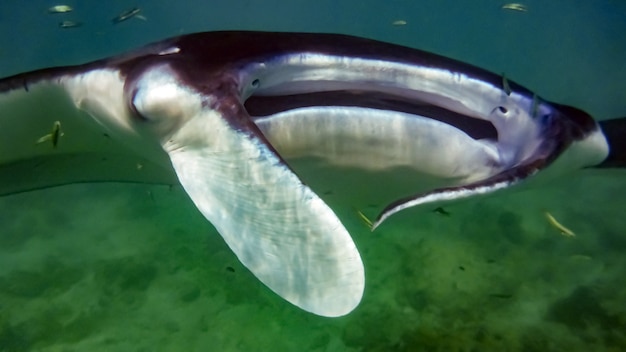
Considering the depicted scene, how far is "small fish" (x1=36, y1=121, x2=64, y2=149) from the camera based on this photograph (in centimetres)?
242

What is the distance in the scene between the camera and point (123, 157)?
115 inches

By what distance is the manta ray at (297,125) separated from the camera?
1.39 m

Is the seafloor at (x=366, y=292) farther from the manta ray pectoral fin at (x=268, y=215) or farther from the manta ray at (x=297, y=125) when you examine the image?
the manta ray pectoral fin at (x=268, y=215)

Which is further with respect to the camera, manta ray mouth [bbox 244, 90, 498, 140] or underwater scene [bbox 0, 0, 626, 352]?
underwater scene [bbox 0, 0, 626, 352]

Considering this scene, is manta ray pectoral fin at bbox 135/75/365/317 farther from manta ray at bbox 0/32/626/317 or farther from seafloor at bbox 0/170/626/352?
seafloor at bbox 0/170/626/352

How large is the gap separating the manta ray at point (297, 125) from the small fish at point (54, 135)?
0.03ft

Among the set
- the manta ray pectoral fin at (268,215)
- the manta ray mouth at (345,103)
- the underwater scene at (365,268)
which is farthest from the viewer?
the underwater scene at (365,268)

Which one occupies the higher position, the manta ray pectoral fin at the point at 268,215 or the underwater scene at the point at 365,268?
the manta ray pectoral fin at the point at 268,215

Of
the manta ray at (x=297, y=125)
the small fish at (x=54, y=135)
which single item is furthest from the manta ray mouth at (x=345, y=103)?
the small fish at (x=54, y=135)

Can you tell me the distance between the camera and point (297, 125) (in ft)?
6.24

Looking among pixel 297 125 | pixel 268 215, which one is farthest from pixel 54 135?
pixel 268 215

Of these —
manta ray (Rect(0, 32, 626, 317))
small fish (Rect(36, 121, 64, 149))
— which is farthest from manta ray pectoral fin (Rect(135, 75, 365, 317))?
small fish (Rect(36, 121, 64, 149))

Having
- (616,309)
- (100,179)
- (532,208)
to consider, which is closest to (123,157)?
(100,179)

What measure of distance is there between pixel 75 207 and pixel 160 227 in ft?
6.53
